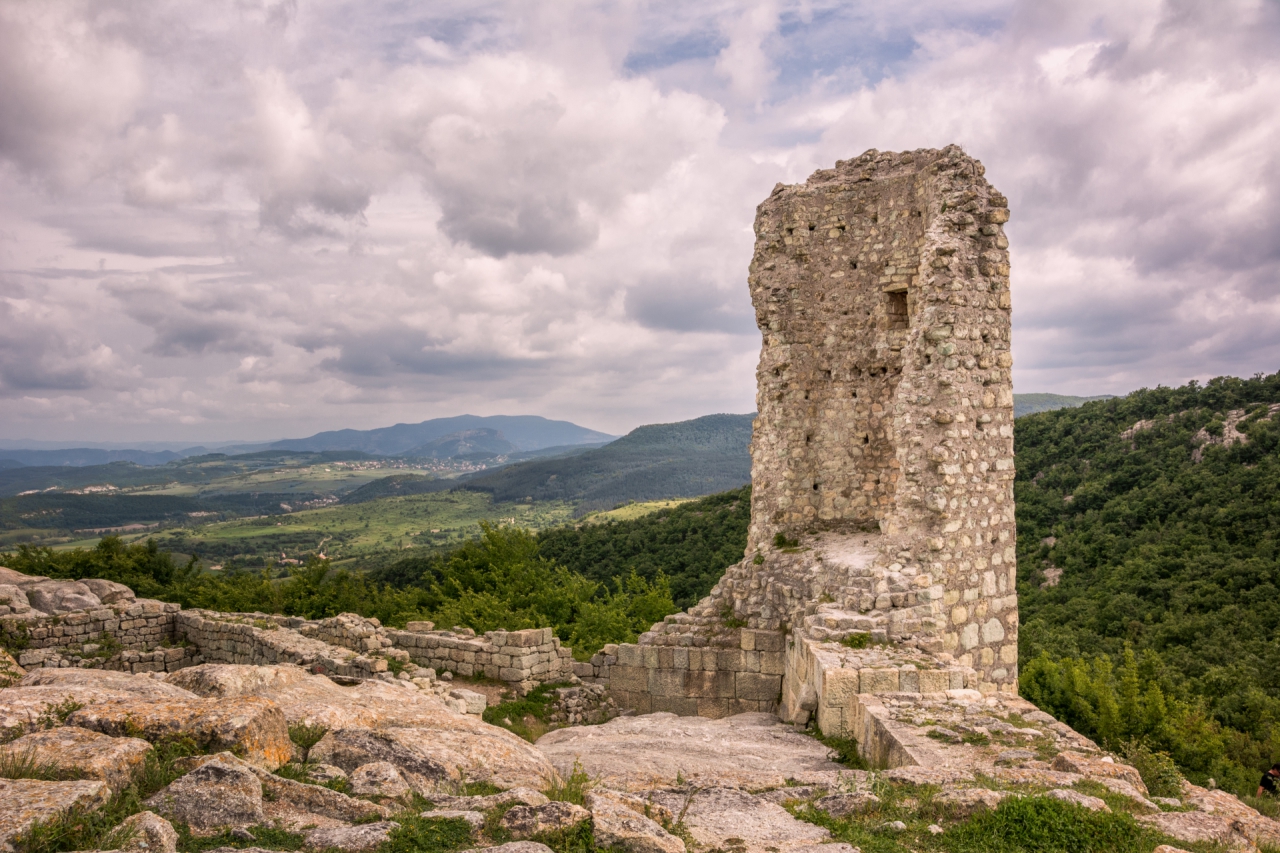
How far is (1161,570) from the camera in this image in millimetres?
23953

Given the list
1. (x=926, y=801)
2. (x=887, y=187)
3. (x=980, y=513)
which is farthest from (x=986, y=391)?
(x=926, y=801)

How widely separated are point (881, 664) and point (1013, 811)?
3287 mm

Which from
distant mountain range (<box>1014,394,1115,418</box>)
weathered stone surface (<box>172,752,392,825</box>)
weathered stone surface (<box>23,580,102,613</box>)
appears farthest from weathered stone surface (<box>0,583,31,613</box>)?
distant mountain range (<box>1014,394,1115,418</box>)

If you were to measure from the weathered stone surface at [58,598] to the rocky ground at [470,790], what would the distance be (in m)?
13.3

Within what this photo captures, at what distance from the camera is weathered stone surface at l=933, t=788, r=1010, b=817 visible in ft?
15.1

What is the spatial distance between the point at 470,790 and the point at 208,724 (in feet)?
5.47

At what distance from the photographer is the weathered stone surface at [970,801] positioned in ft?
15.1

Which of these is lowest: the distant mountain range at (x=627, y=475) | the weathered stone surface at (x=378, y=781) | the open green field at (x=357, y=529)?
the open green field at (x=357, y=529)

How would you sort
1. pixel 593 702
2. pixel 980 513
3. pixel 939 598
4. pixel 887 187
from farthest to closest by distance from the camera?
pixel 593 702 < pixel 887 187 < pixel 980 513 < pixel 939 598

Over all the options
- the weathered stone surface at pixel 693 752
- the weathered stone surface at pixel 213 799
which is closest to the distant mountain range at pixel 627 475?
the weathered stone surface at pixel 693 752

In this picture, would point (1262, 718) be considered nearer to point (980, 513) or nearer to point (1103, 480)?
point (980, 513)

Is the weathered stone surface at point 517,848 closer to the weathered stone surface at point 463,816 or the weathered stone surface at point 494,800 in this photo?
the weathered stone surface at point 463,816

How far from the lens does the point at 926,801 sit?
4.75 metres

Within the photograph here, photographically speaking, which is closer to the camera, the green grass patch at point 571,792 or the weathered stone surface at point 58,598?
the green grass patch at point 571,792
